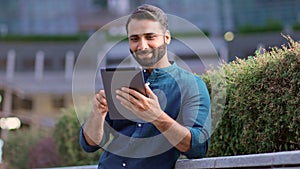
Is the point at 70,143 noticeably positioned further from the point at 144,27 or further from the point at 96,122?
the point at 144,27

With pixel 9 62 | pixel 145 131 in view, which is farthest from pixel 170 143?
pixel 9 62

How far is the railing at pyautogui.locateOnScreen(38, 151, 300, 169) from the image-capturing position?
2.32 meters

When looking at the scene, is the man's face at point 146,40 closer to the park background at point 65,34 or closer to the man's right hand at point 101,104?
Result: the man's right hand at point 101,104

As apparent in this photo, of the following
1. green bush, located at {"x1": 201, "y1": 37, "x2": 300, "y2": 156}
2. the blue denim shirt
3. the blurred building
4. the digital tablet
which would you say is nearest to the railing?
the blue denim shirt

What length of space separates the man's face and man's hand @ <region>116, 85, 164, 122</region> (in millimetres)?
305

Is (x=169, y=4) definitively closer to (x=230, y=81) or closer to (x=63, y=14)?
(x=63, y=14)

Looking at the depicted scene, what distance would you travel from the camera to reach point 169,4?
3431 centimetres

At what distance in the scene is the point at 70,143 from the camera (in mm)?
6551

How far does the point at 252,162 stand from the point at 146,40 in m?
0.79

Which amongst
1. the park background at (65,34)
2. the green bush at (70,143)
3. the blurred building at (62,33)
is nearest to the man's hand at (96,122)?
the green bush at (70,143)

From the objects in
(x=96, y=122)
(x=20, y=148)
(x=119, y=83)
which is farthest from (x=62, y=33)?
(x=119, y=83)

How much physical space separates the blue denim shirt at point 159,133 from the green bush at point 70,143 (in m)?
3.73

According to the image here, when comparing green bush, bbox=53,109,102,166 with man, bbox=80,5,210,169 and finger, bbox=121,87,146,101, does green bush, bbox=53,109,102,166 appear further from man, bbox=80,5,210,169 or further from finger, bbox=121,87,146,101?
finger, bbox=121,87,146,101

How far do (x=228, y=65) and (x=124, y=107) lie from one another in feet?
5.39
